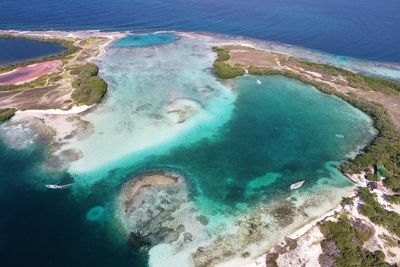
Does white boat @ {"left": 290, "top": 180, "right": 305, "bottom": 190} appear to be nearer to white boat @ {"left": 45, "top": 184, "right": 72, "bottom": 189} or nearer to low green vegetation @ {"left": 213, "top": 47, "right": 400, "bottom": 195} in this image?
low green vegetation @ {"left": 213, "top": 47, "right": 400, "bottom": 195}

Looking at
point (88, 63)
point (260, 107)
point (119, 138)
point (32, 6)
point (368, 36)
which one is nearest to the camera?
point (119, 138)

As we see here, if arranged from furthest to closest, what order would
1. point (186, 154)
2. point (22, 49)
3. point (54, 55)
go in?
1. point (22, 49)
2. point (54, 55)
3. point (186, 154)

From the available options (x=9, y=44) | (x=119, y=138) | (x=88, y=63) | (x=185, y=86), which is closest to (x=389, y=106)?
(x=185, y=86)

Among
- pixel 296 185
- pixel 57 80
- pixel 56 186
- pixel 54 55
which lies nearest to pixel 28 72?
pixel 57 80

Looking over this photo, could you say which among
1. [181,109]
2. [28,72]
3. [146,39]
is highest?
[146,39]

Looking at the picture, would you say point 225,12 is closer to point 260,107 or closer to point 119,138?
point 260,107

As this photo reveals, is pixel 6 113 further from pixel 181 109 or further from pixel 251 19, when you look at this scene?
pixel 251 19

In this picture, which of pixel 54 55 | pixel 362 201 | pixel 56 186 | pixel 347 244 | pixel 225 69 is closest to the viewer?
pixel 347 244
